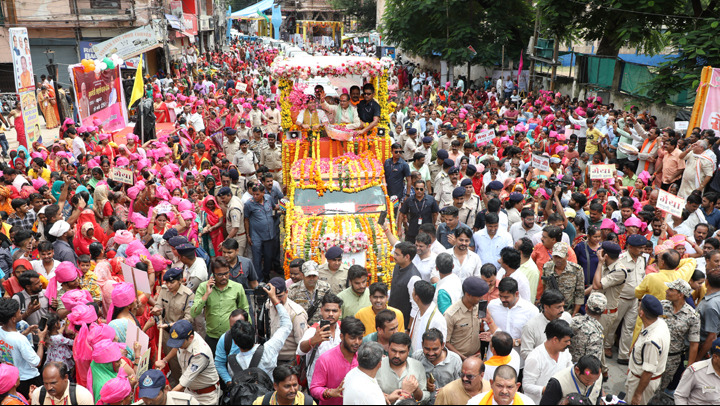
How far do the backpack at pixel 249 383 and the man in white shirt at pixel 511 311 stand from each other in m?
2.39

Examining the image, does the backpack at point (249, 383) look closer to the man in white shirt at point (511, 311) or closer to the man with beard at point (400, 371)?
the man with beard at point (400, 371)

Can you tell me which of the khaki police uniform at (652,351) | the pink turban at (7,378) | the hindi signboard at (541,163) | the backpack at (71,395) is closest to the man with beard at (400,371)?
the khaki police uniform at (652,351)

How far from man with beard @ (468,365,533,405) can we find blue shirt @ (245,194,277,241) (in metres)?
5.78

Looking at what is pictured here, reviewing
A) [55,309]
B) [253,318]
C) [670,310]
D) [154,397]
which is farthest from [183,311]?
[670,310]

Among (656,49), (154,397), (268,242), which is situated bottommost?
(268,242)

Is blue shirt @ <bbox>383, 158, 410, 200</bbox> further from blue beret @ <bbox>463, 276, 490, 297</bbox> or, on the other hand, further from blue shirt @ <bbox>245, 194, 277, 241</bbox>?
blue beret @ <bbox>463, 276, 490, 297</bbox>

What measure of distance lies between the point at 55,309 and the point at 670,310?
21.3 ft

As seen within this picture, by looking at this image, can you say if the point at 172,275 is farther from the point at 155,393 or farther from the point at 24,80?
the point at 24,80

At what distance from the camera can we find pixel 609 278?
6.95 m

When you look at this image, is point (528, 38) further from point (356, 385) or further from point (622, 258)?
point (356, 385)

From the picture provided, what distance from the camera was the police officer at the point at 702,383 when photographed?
515cm

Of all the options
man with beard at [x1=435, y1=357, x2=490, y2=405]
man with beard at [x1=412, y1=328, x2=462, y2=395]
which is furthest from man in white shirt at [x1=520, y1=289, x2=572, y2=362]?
man with beard at [x1=435, y1=357, x2=490, y2=405]

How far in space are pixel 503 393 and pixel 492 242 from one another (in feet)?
12.7

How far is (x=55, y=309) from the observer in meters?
6.47
